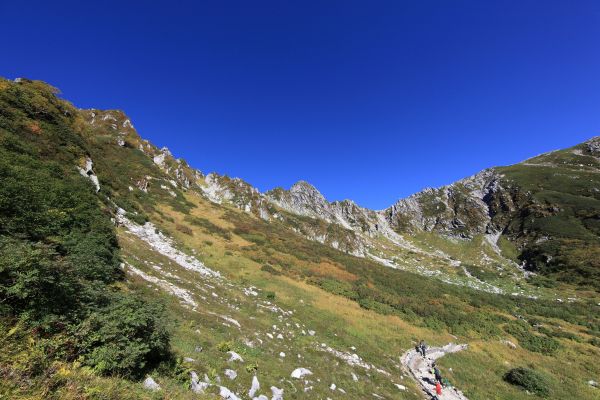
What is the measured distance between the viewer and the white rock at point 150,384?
23.1ft

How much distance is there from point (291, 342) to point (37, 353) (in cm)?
1478

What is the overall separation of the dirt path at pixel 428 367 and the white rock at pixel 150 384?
16825 millimetres

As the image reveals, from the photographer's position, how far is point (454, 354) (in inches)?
988

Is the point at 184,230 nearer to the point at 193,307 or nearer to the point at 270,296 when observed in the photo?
the point at 270,296

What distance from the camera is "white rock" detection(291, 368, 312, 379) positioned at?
13220 millimetres

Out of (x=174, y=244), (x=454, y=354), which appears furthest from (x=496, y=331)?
(x=174, y=244)

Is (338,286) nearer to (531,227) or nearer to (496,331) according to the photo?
(496,331)

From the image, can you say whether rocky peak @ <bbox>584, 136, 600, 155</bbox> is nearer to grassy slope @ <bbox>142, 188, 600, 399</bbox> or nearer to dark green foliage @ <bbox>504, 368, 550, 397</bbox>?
grassy slope @ <bbox>142, 188, 600, 399</bbox>

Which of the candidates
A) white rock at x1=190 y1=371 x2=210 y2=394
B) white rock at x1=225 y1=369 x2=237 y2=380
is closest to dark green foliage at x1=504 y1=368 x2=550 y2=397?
white rock at x1=225 y1=369 x2=237 y2=380

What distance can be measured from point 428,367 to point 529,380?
22.6 ft

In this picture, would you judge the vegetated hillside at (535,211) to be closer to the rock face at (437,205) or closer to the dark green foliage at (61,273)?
the rock face at (437,205)

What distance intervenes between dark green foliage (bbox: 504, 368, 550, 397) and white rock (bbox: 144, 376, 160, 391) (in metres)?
25.1

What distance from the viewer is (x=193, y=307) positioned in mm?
16938

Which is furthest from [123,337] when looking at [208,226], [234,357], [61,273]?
[208,226]
